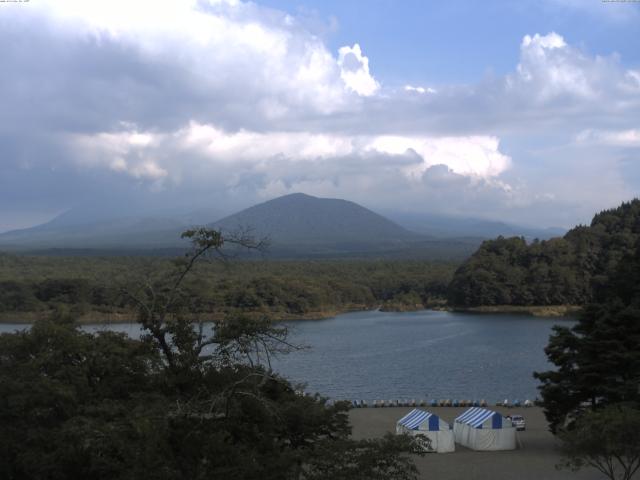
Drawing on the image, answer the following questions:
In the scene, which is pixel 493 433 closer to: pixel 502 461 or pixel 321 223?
pixel 502 461

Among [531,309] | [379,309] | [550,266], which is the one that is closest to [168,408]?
[531,309]

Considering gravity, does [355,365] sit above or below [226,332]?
below

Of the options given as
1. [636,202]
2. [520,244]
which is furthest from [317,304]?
[636,202]

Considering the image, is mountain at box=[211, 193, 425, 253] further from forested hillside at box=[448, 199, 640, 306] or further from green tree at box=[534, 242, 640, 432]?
green tree at box=[534, 242, 640, 432]

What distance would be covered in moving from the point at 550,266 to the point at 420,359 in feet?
96.6

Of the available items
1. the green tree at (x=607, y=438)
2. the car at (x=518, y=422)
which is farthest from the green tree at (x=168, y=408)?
the car at (x=518, y=422)

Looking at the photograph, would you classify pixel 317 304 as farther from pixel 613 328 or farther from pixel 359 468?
pixel 359 468

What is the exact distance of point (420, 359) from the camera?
29.3 metres

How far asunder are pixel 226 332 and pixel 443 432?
814 cm

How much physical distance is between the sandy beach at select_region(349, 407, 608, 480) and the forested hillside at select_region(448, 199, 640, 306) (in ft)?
121

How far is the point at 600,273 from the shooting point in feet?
176

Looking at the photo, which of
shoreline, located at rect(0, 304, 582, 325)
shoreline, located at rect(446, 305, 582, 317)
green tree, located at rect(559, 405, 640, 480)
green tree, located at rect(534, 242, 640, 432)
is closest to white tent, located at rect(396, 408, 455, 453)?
green tree, located at rect(534, 242, 640, 432)

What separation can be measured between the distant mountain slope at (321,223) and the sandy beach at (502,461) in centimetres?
13128

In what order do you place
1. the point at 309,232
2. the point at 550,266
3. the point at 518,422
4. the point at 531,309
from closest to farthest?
the point at 518,422
the point at 531,309
the point at 550,266
the point at 309,232
